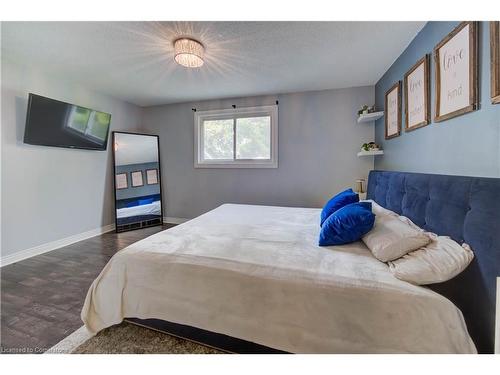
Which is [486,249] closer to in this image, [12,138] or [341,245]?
[341,245]

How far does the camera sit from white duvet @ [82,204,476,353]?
3.18 ft

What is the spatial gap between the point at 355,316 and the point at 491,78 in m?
1.47

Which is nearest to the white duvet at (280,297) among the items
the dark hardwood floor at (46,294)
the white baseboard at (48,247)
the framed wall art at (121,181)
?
the dark hardwood floor at (46,294)

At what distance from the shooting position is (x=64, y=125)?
2.96m

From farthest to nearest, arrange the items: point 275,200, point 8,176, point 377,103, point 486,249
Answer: point 275,200
point 377,103
point 8,176
point 486,249

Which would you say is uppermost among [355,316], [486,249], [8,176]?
[8,176]

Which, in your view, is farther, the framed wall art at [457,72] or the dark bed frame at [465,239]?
the framed wall art at [457,72]

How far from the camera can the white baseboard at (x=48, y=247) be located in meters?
2.54

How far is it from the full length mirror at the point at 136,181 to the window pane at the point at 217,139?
1060mm

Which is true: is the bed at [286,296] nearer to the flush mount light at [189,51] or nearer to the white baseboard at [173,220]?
the flush mount light at [189,51]

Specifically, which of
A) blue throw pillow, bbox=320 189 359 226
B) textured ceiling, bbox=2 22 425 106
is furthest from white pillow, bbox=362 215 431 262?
textured ceiling, bbox=2 22 425 106

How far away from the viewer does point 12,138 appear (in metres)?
2.55
